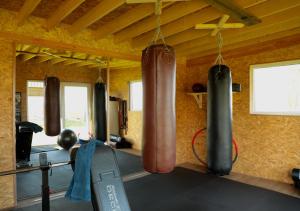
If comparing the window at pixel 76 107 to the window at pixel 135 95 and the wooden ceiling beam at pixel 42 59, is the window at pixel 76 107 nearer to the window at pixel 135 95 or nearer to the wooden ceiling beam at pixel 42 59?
the wooden ceiling beam at pixel 42 59

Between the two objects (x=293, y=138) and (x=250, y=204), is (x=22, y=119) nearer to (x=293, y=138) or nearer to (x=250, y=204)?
(x=250, y=204)

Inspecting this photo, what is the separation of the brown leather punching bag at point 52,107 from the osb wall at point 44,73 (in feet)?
2.77

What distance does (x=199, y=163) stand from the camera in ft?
17.0

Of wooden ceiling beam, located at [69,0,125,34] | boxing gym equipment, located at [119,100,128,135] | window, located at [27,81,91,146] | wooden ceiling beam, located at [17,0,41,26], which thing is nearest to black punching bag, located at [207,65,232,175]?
wooden ceiling beam, located at [69,0,125,34]

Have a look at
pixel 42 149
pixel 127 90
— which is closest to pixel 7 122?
pixel 42 149

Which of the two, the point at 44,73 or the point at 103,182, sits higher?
the point at 44,73

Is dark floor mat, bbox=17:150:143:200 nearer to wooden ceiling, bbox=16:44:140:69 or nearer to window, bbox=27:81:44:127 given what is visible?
window, bbox=27:81:44:127

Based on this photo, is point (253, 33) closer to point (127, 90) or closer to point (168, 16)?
point (168, 16)

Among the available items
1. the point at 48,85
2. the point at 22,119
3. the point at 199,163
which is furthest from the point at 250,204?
the point at 22,119

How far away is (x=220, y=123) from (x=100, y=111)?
8.41 feet

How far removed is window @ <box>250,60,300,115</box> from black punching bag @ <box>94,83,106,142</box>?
113 inches

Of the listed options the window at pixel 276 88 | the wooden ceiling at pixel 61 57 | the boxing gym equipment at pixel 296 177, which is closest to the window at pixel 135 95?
the wooden ceiling at pixel 61 57

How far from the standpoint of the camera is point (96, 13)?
111 inches

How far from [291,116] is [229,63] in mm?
1515
